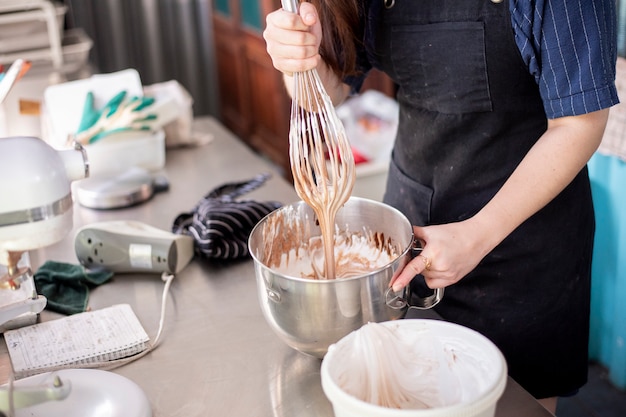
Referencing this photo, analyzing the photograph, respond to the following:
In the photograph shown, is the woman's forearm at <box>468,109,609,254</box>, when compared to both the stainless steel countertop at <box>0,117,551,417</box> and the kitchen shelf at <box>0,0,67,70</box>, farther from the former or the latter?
the kitchen shelf at <box>0,0,67,70</box>

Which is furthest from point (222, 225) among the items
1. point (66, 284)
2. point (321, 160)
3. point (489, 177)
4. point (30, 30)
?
point (30, 30)

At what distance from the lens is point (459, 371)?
93 centimetres

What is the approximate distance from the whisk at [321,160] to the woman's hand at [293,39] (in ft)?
0.11

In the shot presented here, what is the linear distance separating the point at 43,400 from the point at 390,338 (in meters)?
0.42

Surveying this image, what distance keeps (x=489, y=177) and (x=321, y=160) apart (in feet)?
1.31

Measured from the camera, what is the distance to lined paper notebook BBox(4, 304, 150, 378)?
1.19m

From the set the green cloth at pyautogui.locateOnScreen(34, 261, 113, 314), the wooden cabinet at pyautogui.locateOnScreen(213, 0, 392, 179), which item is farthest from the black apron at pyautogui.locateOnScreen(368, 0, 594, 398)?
the wooden cabinet at pyautogui.locateOnScreen(213, 0, 392, 179)

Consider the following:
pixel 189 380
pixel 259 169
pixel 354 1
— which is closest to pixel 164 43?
pixel 259 169

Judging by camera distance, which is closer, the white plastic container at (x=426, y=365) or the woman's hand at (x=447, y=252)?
the white plastic container at (x=426, y=365)

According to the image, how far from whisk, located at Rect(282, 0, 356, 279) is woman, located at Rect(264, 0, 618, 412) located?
0.06 meters

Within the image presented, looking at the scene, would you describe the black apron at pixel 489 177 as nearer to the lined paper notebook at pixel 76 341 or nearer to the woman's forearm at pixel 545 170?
the woman's forearm at pixel 545 170

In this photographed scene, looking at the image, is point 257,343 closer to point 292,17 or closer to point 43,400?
point 43,400

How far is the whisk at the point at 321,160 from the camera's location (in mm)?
1158

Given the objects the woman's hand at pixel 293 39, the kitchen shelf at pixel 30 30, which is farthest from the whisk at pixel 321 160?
the kitchen shelf at pixel 30 30
